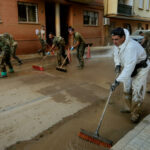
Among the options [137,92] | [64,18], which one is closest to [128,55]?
[137,92]

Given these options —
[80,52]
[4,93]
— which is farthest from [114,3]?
[4,93]

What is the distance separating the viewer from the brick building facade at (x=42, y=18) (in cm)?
1105

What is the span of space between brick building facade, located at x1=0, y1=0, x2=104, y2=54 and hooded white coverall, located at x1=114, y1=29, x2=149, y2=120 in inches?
380

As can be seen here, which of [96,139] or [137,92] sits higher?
[137,92]

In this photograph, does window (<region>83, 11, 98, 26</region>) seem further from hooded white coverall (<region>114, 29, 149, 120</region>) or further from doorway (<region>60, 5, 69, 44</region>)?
hooded white coverall (<region>114, 29, 149, 120</region>)

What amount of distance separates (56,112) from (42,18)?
10.4m

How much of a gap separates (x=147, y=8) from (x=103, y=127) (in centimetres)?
2344

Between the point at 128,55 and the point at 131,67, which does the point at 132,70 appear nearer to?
the point at 131,67

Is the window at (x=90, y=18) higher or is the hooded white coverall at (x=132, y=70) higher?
the window at (x=90, y=18)

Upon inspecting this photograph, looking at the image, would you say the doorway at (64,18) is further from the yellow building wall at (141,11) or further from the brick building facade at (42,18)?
the yellow building wall at (141,11)

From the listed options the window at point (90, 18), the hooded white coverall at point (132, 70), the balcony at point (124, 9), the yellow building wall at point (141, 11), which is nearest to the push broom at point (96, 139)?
the hooded white coverall at point (132, 70)

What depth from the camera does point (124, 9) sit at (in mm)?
18797

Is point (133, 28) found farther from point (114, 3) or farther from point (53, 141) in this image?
point (53, 141)

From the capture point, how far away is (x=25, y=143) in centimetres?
271
